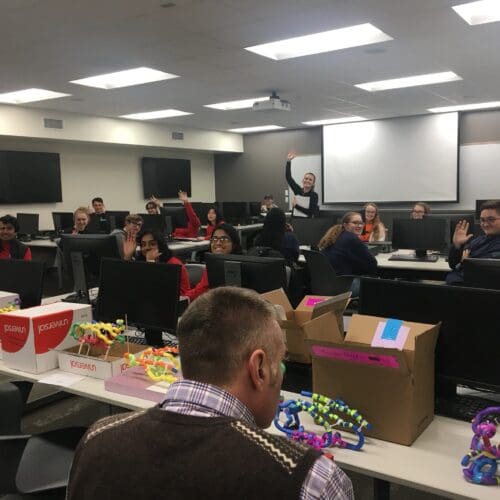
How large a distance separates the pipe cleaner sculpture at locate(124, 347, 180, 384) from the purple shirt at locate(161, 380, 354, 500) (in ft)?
3.43

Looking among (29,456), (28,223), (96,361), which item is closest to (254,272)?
(96,361)

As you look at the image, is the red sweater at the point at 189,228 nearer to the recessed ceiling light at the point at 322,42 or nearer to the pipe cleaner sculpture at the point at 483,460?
the recessed ceiling light at the point at 322,42

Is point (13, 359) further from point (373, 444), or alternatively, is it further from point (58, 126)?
point (58, 126)

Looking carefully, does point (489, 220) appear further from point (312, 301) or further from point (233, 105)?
point (233, 105)

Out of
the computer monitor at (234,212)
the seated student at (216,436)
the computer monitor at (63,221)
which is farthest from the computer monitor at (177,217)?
the seated student at (216,436)

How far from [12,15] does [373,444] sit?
12.7ft

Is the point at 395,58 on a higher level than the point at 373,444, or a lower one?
higher

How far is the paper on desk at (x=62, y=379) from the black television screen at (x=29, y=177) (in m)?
6.64

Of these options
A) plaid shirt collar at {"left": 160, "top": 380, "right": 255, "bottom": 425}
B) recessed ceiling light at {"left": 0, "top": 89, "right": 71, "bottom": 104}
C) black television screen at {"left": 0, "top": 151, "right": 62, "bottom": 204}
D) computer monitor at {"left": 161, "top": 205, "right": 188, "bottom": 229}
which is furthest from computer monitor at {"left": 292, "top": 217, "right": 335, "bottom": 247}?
plaid shirt collar at {"left": 160, "top": 380, "right": 255, "bottom": 425}

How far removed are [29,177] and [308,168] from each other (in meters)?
5.72

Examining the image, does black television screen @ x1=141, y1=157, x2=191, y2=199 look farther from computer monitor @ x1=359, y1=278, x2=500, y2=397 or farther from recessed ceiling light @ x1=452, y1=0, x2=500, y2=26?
computer monitor @ x1=359, y1=278, x2=500, y2=397

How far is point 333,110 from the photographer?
8.73m

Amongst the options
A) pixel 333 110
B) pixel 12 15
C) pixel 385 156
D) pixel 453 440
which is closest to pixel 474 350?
pixel 453 440

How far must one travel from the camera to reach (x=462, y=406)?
1771 mm
